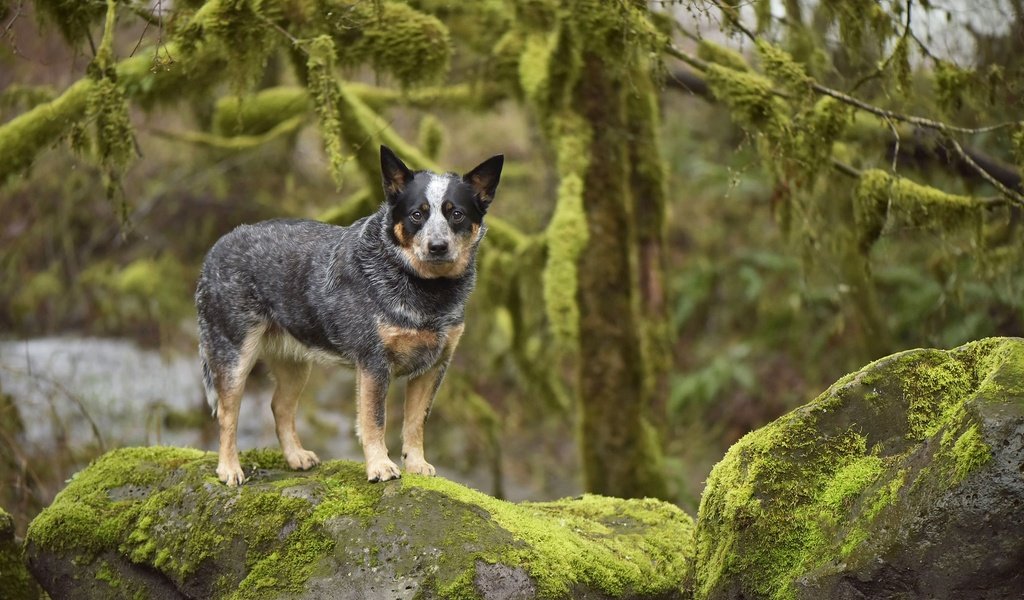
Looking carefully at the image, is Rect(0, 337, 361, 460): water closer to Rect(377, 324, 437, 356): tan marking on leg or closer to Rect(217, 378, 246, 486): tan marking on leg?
Rect(217, 378, 246, 486): tan marking on leg

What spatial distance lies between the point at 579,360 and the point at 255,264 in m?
4.35

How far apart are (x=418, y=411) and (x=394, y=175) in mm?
1472

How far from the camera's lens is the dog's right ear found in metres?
5.70

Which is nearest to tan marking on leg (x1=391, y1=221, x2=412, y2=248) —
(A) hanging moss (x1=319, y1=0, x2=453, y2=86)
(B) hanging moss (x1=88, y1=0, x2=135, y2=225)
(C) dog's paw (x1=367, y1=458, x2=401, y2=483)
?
(C) dog's paw (x1=367, y1=458, x2=401, y2=483)

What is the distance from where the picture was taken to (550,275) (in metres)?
9.11

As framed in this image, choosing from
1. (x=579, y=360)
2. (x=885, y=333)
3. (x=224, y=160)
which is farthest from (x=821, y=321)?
(x=224, y=160)

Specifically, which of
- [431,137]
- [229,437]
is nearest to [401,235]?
[229,437]

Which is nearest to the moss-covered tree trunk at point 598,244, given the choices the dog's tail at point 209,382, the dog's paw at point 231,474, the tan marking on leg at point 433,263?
the tan marking on leg at point 433,263

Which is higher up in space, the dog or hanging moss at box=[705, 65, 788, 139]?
hanging moss at box=[705, 65, 788, 139]

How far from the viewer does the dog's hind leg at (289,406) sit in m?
6.43

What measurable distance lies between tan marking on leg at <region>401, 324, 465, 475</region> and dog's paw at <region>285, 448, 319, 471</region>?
0.70m

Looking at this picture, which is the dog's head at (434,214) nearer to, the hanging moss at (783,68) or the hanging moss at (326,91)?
the hanging moss at (326,91)

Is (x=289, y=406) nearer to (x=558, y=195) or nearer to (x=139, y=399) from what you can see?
(x=558, y=195)

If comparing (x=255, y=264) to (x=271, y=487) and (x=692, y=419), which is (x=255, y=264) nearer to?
(x=271, y=487)
